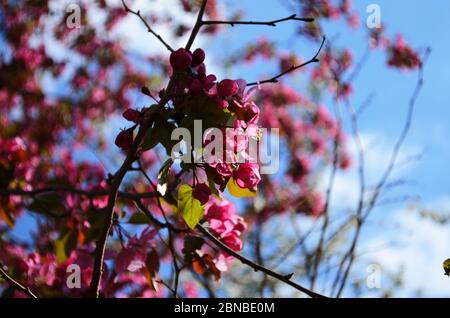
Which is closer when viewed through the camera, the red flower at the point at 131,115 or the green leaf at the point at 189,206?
the red flower at the point at 131,115

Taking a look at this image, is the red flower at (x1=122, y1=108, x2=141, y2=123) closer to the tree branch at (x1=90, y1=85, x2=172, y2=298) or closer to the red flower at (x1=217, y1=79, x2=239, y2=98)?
A: the tree branch at (x1=90, y1=85, x2=172, y2=298)

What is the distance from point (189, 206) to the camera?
180cm

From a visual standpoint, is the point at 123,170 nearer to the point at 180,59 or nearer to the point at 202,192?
the point at 202,192

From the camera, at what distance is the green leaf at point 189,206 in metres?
1.79

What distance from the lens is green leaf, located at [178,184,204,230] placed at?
179cm

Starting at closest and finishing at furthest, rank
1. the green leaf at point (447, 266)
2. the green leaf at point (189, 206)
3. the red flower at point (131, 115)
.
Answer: the green leaf at point (447, 266)
the red flower at point (131, 115)
the green leaf at point (189, 206)

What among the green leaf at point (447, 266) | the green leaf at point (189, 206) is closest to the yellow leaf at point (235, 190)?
the green leaf at point (189, 206)

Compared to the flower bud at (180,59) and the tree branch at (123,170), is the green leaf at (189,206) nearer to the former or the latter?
the tree branch at (123,170)

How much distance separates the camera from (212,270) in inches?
88.8

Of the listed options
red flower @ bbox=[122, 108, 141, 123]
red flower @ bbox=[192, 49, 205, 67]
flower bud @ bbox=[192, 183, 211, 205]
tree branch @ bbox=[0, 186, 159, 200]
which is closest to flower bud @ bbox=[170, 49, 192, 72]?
red flower @ bbox=[192, 49, 205, 67]

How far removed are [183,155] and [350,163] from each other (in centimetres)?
562

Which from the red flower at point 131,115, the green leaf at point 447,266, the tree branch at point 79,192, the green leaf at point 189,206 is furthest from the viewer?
the tree branch at point 79,192
